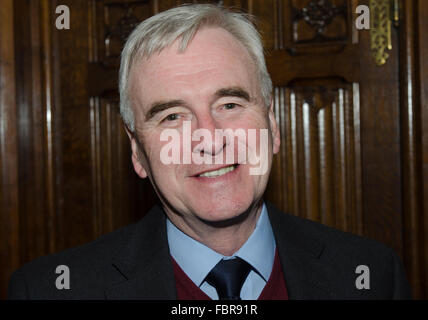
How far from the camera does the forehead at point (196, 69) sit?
92 cm

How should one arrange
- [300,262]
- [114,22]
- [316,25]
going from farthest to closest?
[114,22]
[316,25]
[300,262]

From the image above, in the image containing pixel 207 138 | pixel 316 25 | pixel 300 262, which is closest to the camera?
pixel 207 138

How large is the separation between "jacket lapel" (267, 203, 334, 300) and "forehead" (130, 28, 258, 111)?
13.6 inches

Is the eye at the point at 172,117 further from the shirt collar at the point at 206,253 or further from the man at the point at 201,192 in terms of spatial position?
the shirt collar at the point at 206,253

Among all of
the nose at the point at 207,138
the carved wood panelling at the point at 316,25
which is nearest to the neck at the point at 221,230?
the nose at the point at 207,138

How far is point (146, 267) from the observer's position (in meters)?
0.98

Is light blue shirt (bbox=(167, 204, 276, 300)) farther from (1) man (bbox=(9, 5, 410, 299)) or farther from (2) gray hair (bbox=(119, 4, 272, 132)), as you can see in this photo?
(2) gray hair (bbox=(119, 4, 272, 132))

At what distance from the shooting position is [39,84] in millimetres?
1493

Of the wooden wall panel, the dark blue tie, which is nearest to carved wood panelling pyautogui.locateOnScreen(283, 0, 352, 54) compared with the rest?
the dark blue tie

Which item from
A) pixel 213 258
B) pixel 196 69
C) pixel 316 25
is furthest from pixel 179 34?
pixel 316 25

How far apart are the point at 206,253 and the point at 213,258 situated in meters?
0.02

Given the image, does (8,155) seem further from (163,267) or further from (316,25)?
(316,25)

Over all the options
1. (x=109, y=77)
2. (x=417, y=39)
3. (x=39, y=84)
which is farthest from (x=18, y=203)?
(x=417, y=39)
